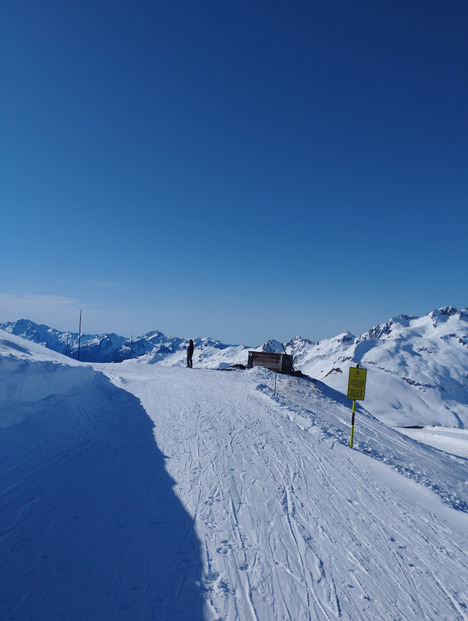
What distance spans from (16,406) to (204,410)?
21.8 feet

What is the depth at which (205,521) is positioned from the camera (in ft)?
18.6

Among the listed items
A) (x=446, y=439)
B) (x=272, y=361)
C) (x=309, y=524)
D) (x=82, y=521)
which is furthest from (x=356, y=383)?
(x=446, y=439)

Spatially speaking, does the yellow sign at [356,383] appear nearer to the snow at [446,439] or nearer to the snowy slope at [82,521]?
the snowy slope at [82,521]

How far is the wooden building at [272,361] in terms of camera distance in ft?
91.8

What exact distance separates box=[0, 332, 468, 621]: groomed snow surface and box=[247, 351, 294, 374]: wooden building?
16271 millimetres

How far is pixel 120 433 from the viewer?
32.7 feet

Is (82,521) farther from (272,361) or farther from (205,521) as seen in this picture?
(272,361)

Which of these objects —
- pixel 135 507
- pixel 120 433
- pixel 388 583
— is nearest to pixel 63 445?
pixel 120 433

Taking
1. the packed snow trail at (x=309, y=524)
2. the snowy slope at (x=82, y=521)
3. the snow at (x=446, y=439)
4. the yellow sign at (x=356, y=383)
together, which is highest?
the yellow sign at (x=356, y=383)

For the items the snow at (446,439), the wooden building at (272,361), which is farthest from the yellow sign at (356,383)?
the snow at (446,439)

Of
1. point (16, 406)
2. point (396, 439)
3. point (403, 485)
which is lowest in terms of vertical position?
point (396, 439)

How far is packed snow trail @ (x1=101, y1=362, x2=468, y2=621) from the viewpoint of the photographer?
4.32 m

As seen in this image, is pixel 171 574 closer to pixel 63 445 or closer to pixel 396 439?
pixel 63 445

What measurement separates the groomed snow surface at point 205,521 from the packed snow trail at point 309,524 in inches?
1.1
